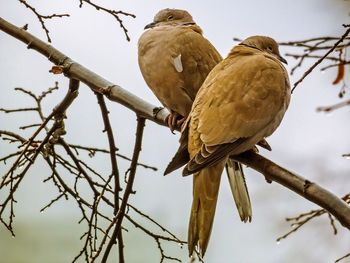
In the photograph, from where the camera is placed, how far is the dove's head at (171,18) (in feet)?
7.51

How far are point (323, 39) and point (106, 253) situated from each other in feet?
2.40

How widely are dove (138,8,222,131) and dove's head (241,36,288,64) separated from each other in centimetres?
14

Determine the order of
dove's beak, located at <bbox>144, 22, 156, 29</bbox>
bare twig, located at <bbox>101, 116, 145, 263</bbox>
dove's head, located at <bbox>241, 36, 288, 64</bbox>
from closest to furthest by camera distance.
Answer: bare twig, located at <bbox>101, 116, 145, 263</bbox> < dove's head, located at <bbox>241, 36, 288, 64</bbox> < dove's beak, located at <bbox>144, 22, 156, 29</bbox>

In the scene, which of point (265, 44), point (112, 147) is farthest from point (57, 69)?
point (265, 44)

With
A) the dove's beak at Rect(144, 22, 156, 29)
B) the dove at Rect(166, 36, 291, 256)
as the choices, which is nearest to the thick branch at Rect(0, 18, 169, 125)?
the dove at Rect(166, 36, 291, 256)

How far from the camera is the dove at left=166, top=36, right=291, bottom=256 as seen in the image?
144 cm

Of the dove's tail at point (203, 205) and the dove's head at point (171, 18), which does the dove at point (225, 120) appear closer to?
the dove's tail at point (203, 205)

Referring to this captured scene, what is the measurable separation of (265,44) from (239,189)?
465 millimetres

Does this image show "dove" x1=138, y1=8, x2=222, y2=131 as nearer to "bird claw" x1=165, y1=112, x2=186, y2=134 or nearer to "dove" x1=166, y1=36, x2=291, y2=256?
"bird claw" x1=165, y1=112, x2=186, y2=134

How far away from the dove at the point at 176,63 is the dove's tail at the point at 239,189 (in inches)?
8.1

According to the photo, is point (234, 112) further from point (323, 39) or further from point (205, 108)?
point (323, 39)

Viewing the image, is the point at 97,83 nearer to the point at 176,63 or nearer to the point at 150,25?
the point at 176,63

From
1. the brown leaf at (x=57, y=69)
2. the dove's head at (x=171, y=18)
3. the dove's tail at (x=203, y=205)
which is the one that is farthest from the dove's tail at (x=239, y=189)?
the dove's head at (x=171, y=18)

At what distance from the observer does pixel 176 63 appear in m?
2.00
